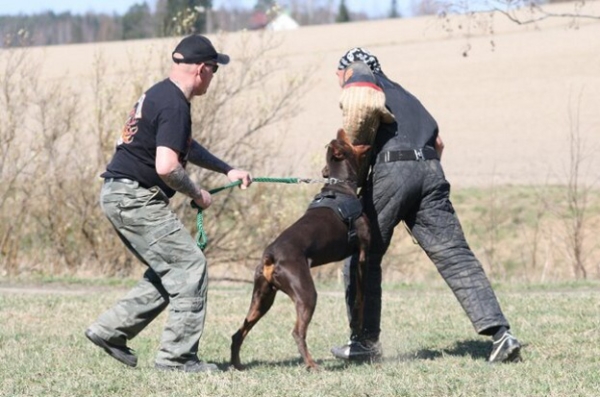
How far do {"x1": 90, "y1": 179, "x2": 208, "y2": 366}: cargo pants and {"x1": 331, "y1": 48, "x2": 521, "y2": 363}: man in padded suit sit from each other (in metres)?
1.13

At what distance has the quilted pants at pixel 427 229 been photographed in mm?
6527

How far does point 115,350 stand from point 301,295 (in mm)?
1161

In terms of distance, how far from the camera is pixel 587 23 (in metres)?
40.1

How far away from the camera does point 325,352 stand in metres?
7.22

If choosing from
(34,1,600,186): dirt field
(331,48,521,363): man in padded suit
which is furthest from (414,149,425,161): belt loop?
(34,1,600,186): dirt field

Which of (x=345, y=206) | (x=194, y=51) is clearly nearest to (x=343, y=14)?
(x=345, y=206)

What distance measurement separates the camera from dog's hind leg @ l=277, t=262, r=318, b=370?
6020 millimetres

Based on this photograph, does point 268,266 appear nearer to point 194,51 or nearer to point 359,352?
point 359,352

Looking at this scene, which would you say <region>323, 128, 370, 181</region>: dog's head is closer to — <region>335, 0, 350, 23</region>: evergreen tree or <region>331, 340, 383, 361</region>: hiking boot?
<region>331, 340, 383, 361</region>: hiking boot

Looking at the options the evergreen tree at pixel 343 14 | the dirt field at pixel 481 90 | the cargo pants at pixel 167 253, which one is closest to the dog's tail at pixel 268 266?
the cargo pants at pixel 167 253

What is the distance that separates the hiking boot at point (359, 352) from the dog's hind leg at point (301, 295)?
680mm

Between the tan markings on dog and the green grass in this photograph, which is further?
the tan markings on dog

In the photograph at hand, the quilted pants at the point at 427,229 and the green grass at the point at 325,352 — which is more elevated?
the quilted pants at the point at 427,229

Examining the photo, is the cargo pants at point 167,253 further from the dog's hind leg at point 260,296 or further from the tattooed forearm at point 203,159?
the tattooed forearm at point 203,159
